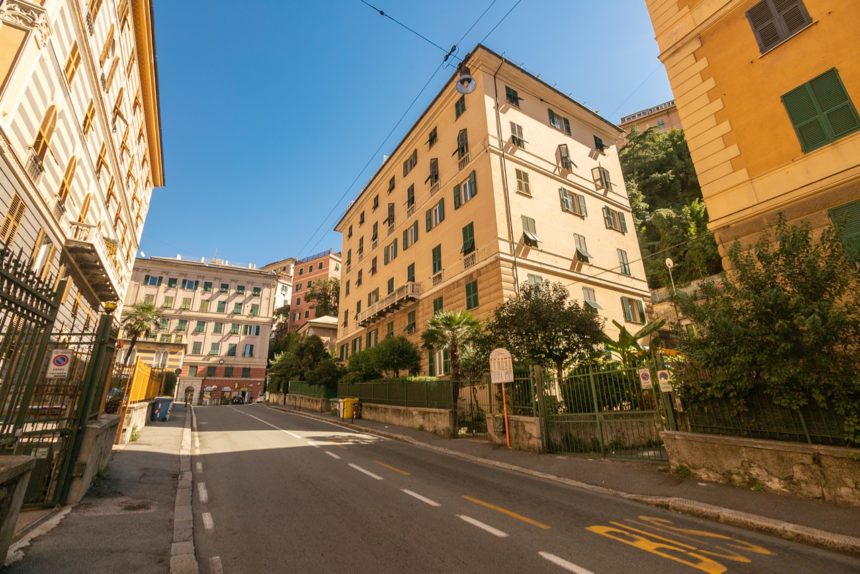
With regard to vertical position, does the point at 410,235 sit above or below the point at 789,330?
above

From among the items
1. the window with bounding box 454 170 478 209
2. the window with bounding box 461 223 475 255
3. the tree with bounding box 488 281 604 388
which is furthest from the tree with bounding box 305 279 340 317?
the tree with bounding box 488 281 604 388

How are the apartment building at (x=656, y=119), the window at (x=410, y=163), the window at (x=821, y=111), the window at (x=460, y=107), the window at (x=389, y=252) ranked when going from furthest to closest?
the apartment building at (x=656, y=119)
the window at (x=389, y=252)
the window at (x=410, y=163)
the window at (x=460, y=107)
the window at (x=821, y=111)

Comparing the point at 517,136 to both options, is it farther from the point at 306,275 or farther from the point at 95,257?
the point at 306,275

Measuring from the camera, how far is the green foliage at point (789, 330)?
5852 millimetres

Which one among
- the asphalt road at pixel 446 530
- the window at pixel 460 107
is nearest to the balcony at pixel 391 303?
the window at pixel 460 107

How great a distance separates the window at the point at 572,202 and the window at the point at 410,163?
11002 mm

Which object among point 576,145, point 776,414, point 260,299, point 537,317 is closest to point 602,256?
point 576,145

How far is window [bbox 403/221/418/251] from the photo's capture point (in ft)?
86.9

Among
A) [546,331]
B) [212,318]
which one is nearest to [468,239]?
[546,331]

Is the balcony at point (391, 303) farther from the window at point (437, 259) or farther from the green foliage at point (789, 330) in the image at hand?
the green foliage at point (789, 330)

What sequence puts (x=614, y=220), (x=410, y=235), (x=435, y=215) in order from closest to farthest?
(x=435, y=215) < (x=614, y=220) < (x=410, y=235)

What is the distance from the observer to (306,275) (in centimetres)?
7375

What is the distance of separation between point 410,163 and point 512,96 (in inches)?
349

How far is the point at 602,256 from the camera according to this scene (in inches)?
904
